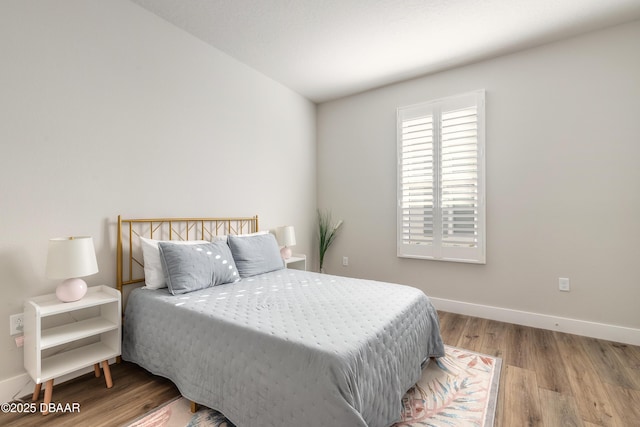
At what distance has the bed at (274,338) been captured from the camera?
1.25 m

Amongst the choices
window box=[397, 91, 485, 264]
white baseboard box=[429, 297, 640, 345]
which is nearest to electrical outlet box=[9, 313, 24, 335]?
window box=[397, 91, 485, 264]

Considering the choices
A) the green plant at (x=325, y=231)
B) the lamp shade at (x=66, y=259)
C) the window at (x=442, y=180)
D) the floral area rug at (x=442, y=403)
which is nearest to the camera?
Result: the floral area rug at (x=442, y=403)

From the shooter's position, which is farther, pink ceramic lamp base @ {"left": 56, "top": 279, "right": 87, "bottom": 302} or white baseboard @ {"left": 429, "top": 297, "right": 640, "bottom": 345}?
white baseboard @ {"left": 429, "top": 297, "right": 640, "bottom": 345}


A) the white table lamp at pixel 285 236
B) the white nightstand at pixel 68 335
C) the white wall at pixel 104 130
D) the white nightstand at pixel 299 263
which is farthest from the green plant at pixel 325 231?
the white nightstand at pixel 68 335

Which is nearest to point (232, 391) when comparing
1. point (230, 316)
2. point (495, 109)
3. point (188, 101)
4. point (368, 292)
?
point (230, 316)

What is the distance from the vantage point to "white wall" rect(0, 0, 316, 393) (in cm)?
178

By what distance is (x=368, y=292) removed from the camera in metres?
2.13

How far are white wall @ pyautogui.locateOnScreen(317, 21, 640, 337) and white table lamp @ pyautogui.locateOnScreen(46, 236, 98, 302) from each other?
3090 mm

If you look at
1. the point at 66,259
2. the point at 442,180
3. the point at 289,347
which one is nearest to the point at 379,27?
the point at 442,180

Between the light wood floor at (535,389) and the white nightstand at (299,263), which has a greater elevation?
the white nightstand at (299,263)

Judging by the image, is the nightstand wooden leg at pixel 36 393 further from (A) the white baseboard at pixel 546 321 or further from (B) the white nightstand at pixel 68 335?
(A) the white baseboard at pixel 546 321

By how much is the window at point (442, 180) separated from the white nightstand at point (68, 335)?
293cm

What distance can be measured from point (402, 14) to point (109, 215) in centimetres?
276

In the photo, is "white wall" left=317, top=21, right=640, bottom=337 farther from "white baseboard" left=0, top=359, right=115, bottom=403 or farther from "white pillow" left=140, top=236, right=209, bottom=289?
"white baseboard" left=0, top=359, right=115, bottom=403
